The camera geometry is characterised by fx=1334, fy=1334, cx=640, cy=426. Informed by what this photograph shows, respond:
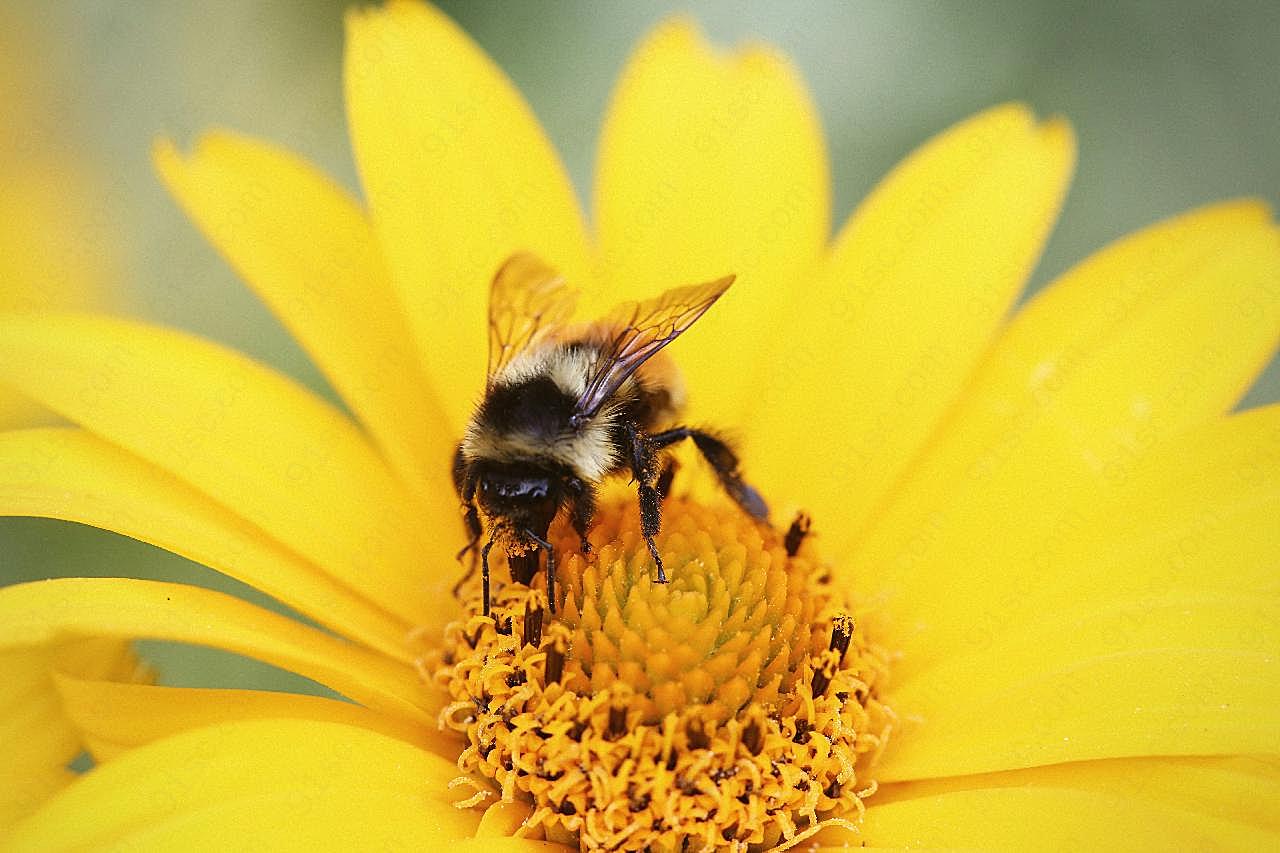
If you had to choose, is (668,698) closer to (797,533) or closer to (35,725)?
(797,533)

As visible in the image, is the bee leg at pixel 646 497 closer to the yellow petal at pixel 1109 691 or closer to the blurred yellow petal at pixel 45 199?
the yellow petal at pixel 1109 691

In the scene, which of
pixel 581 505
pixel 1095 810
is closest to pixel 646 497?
pixel 581 505

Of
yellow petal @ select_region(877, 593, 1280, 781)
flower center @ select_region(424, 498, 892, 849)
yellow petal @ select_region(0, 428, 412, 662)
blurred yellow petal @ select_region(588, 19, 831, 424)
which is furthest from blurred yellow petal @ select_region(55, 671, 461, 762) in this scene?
blurred yellow petal @ select_region(588, 19, 831, 424)

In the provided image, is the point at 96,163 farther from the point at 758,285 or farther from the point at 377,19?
the point at 758,285

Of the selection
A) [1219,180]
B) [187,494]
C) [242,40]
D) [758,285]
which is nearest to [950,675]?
[758,285]

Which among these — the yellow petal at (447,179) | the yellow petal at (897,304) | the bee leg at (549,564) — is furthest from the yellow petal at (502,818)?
the yellow petal at (897,304)

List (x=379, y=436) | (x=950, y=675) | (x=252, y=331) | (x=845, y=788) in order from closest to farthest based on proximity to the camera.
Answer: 1. (x=845, y=788)
2. (x=950, y=675)
3. (x=379, y=436)
4. (x=252, y=331)
